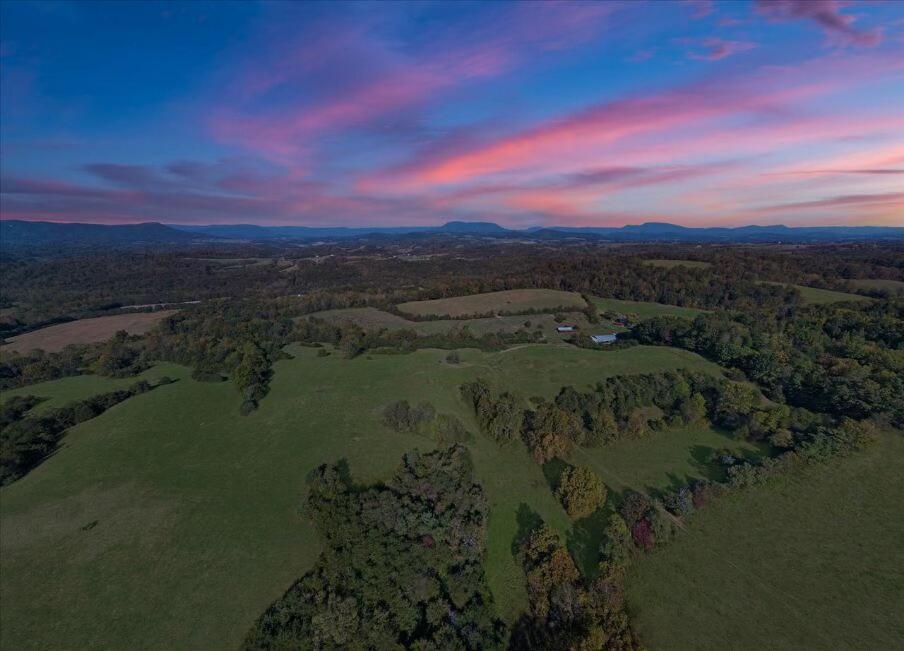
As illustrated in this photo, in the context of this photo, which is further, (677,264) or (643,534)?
(677,264)

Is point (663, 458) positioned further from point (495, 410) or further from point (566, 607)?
point (566, 607)

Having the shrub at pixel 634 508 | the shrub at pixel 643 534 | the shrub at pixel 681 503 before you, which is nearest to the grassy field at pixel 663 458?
the shrub at pixel 681 503

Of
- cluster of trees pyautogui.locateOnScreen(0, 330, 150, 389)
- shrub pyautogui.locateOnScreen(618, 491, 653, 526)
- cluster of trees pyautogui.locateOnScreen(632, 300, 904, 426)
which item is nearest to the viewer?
shrub pyautogui.locateOnScreen(618, 491, 653, 526)

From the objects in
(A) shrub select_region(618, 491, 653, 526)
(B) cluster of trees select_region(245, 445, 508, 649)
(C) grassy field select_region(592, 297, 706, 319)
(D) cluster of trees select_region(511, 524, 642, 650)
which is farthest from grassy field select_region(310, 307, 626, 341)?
(D) cluster of trees select_region(511, 524, 642, 650)

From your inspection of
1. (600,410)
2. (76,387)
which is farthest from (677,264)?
(76,387)

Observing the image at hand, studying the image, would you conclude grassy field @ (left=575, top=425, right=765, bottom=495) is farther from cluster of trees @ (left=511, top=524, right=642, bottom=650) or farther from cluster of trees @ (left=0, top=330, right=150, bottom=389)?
cluster of trees @ (left=0, top=330, right=150, bottom=389)

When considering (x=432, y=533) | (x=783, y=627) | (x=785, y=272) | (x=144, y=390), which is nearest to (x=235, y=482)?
(x=432, y=533)
